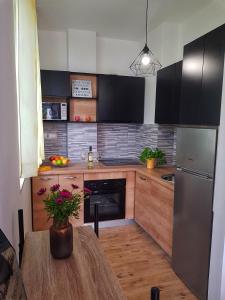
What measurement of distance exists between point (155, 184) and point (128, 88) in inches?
60.0

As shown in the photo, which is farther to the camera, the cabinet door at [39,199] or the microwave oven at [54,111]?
the microwave oven at [54,111]

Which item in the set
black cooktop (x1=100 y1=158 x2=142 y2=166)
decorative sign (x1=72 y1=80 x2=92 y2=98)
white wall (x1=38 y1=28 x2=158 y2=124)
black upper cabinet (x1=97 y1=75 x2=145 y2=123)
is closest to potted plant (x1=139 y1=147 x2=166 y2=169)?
black cooktop (x1=100 y1=158 x2=142 y2=166)

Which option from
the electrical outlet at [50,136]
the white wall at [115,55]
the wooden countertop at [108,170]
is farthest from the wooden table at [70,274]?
the white wall at [115,55]

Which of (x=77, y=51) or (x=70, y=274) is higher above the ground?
(x=77, y=51)

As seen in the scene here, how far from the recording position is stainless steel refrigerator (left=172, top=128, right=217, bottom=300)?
5.73ft

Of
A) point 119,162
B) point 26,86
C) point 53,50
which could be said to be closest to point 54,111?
point 53,50

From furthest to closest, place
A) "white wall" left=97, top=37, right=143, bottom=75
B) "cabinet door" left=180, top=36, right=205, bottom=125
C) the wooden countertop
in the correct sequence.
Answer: "white wall" left=97, top=37, right=143, bottom=75 → the wooden countertop → "cabinet door" left=180, top=36, right=205, bottom=125

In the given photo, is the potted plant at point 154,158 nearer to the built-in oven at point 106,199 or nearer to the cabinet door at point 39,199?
the built-in oven at point 106,199

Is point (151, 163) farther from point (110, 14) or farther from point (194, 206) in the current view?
point (110, 14)

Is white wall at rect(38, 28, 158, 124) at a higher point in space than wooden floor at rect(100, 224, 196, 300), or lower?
higher

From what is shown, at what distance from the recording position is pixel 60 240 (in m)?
1.04

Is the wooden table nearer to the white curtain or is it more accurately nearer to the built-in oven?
the white curtain

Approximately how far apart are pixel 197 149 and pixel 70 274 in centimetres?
137

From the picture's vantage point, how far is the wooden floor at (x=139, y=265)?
198 centimetres
